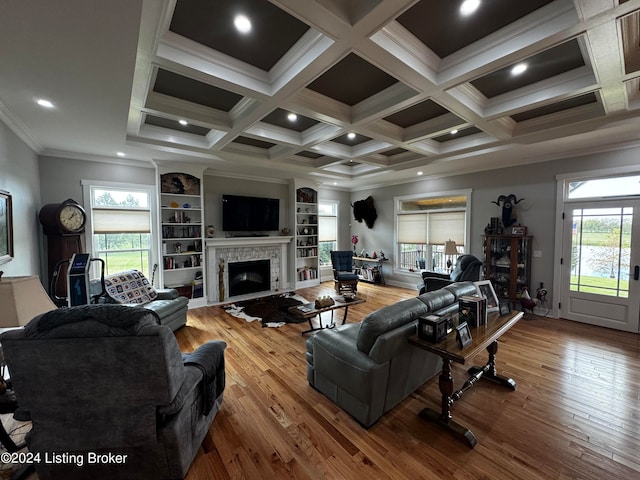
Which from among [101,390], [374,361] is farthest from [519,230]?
[101,390]

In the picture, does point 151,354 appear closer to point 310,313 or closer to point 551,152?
point 310,313

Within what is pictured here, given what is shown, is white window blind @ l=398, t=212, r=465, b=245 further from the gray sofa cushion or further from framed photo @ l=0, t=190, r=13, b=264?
framed photo @ l=0, t=190, r=13, b=264

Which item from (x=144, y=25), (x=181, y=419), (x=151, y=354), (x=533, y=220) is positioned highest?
(x=144, y=25)

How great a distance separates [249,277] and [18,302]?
4.56m

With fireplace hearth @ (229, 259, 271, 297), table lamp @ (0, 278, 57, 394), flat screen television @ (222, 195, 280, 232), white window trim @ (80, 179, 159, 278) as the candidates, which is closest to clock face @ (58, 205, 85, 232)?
white window trim @ (80, 179, 159, 278)

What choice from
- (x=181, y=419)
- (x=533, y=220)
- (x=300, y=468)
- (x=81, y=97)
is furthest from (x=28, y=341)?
(x=533, y=220)

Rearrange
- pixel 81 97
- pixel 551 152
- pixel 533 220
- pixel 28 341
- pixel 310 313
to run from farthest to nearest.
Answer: pixel 533 220 → pixel 551 152 → pixel 310 313 → pixel 81 97 → pixel 28 341

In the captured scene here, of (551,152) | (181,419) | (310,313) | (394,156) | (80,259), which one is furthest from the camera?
(394,156)

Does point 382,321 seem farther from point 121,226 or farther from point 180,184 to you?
point 121,226

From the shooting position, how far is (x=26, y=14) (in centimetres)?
142

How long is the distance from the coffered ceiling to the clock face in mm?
931

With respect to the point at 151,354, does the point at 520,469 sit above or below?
below

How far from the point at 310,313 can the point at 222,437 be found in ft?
5.51

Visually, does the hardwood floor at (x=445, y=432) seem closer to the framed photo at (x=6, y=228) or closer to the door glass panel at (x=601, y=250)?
the door glass panel at (x=601, y=250)
